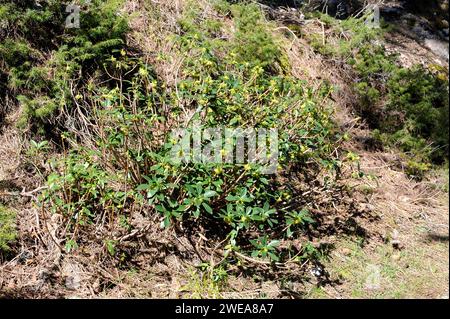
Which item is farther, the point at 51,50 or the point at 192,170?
the point at 51,50

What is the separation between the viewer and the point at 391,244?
4.47m

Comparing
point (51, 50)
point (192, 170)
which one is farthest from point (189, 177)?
point (51, 50)

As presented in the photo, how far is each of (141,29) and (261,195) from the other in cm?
279

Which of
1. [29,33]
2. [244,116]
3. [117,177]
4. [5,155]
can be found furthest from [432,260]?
[29,33]

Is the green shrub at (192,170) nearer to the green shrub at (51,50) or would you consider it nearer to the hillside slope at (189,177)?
the hillside slope at (189,177)

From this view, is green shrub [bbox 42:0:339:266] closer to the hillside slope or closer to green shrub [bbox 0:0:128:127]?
the hillside slope

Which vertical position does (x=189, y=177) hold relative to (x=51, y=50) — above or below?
below

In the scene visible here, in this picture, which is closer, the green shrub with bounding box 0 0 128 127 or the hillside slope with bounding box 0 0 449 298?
the hillside slope with bounding box 0 0 449 298

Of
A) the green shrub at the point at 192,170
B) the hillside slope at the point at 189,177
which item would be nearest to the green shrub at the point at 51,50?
the hillside slope at the point at 189,177

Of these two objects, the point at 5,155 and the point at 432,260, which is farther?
the point at 432,260

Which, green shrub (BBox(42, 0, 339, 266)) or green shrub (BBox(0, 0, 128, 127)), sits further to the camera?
green shrub (BBox(0, 0, 128, 127))

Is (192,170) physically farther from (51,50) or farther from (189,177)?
(51,50)

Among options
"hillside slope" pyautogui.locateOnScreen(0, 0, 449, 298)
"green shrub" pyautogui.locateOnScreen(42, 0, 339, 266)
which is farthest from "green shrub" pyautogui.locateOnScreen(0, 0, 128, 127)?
"green shrub" pyautogui.locateOnScreen(42, 0, 339, 266)
